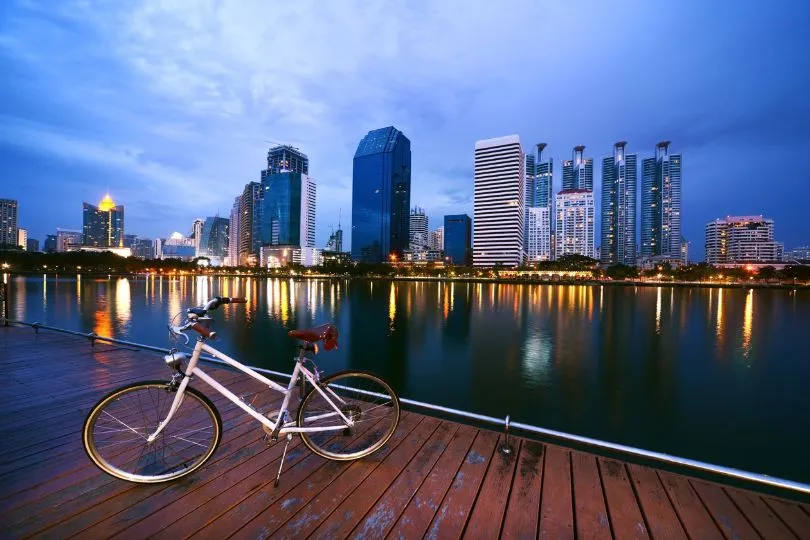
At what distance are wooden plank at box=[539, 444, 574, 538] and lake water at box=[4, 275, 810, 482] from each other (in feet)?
32.2

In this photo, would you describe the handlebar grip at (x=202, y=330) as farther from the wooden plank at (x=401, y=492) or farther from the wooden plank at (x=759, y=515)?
the wooden plank at (x=759, y=515)

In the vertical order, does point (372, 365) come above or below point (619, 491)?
below

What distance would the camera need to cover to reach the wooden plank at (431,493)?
3.12 meters

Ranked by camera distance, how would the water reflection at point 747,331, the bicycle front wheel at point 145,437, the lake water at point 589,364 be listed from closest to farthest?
the bicycle front wheel at point 145,437, the lake water at point 589,364, the water reflection at point 747,331

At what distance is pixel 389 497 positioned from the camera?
139 inches

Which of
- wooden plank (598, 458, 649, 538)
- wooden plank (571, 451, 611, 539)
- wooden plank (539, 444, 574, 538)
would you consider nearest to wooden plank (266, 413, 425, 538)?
wooden plank (539, 444, 574, 538)

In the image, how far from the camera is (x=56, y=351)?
905 centimetres

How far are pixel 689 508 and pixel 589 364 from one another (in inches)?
777

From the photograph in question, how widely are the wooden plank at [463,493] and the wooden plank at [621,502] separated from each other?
4.02 feet

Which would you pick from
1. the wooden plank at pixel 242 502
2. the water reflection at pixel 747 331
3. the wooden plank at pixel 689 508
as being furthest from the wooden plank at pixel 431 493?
the water reflection at pixel 747 331

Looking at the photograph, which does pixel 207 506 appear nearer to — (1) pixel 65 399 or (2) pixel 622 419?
(1) pixel 65 399

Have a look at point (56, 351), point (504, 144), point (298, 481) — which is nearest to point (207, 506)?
point (298, 481)

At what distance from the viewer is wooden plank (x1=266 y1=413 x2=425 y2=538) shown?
10.1 feet

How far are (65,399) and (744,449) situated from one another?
728 inches
